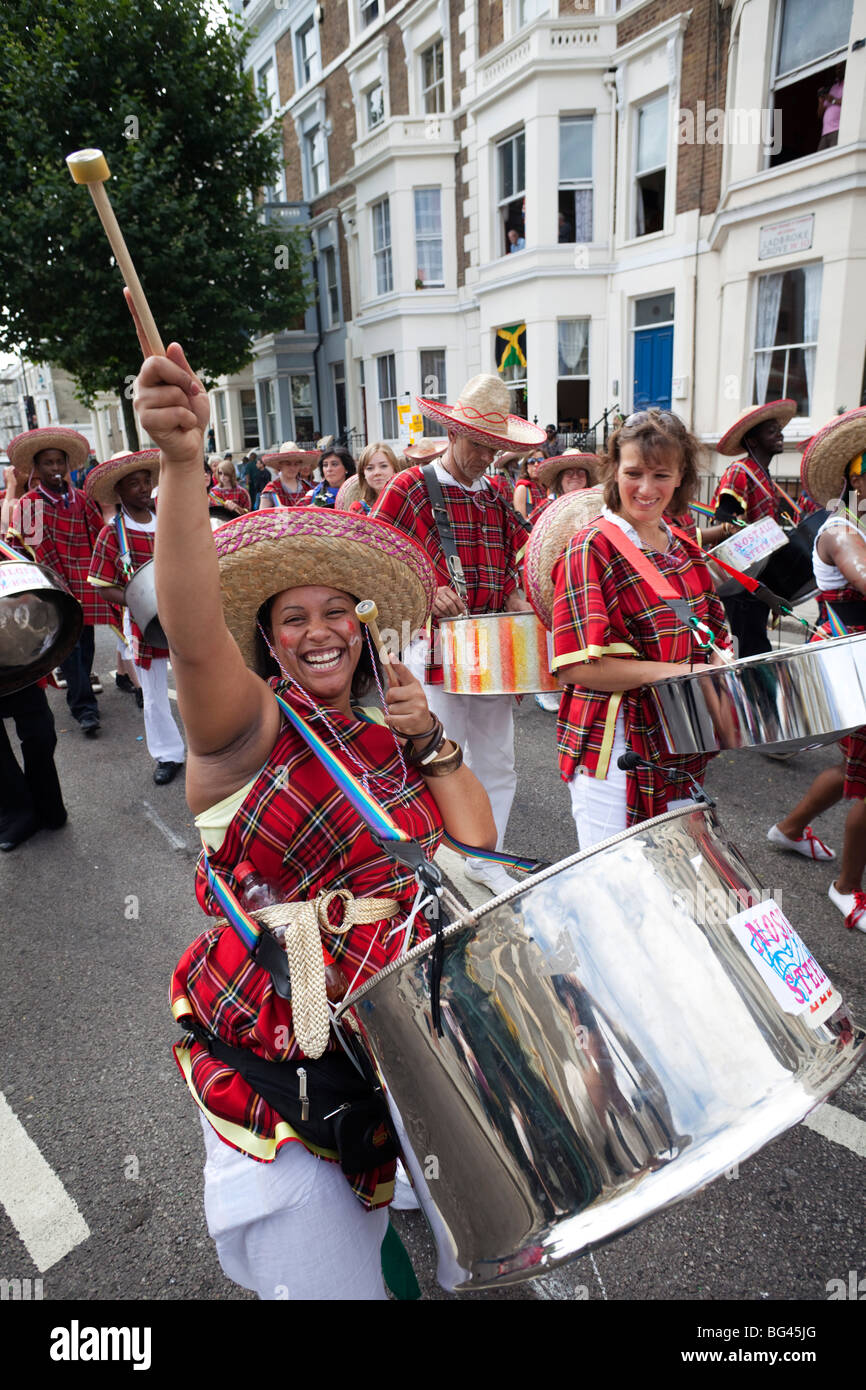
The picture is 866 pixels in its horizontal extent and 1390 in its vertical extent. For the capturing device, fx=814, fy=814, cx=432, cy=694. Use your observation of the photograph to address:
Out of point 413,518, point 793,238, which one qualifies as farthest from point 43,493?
point 793,238

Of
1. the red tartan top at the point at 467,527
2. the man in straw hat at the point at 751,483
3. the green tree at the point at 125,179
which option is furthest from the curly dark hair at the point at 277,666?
the green tree at the point at 125,179

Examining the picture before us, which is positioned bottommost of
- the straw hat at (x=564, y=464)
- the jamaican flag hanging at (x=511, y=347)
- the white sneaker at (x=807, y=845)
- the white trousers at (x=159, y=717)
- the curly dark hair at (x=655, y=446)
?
the white sneaker at (x=807, y=845)

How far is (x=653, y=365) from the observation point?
571 inches

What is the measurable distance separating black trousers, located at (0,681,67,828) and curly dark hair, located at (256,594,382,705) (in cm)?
348

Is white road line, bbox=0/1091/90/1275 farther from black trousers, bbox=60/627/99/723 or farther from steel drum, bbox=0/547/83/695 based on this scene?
black trousers, bbox=60/627/99/723

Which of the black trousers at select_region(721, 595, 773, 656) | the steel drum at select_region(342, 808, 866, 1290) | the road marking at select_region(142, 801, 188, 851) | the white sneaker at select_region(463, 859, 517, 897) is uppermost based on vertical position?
the steel drum at select_region(342, 808, 866, 1290)

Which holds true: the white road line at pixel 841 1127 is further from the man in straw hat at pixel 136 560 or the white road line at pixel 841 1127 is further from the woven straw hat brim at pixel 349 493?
the woven straw hat brim at pixel 349 493

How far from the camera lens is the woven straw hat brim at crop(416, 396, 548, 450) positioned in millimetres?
3691

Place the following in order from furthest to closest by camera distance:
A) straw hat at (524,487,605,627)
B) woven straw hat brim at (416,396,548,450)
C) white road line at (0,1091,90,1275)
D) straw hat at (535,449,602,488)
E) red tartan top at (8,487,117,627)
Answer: straw hat at (535,449,602,488) < red tartan top at (8,487,117,627) < woven straw hat brim at (416,396,548,450) < straw hat at (524,487,605,627) < white road line at (0,1091,90,1275)

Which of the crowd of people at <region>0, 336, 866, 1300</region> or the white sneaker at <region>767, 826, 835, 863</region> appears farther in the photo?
the white sneaker at <region>767, 826, 835, 863</region>

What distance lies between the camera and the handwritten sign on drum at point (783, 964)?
1.27 metres

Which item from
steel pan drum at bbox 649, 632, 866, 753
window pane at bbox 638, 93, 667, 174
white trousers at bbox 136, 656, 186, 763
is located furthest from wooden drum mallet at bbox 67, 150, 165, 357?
window pane at bbox 638, 93, 667, 174

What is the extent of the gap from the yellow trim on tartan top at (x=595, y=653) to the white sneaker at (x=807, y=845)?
80.9 inches

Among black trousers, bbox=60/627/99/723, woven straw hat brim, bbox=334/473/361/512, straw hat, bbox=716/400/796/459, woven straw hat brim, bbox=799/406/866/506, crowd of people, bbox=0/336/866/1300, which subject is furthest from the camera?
woven straw hat brim, bbox=334/473/361/512
